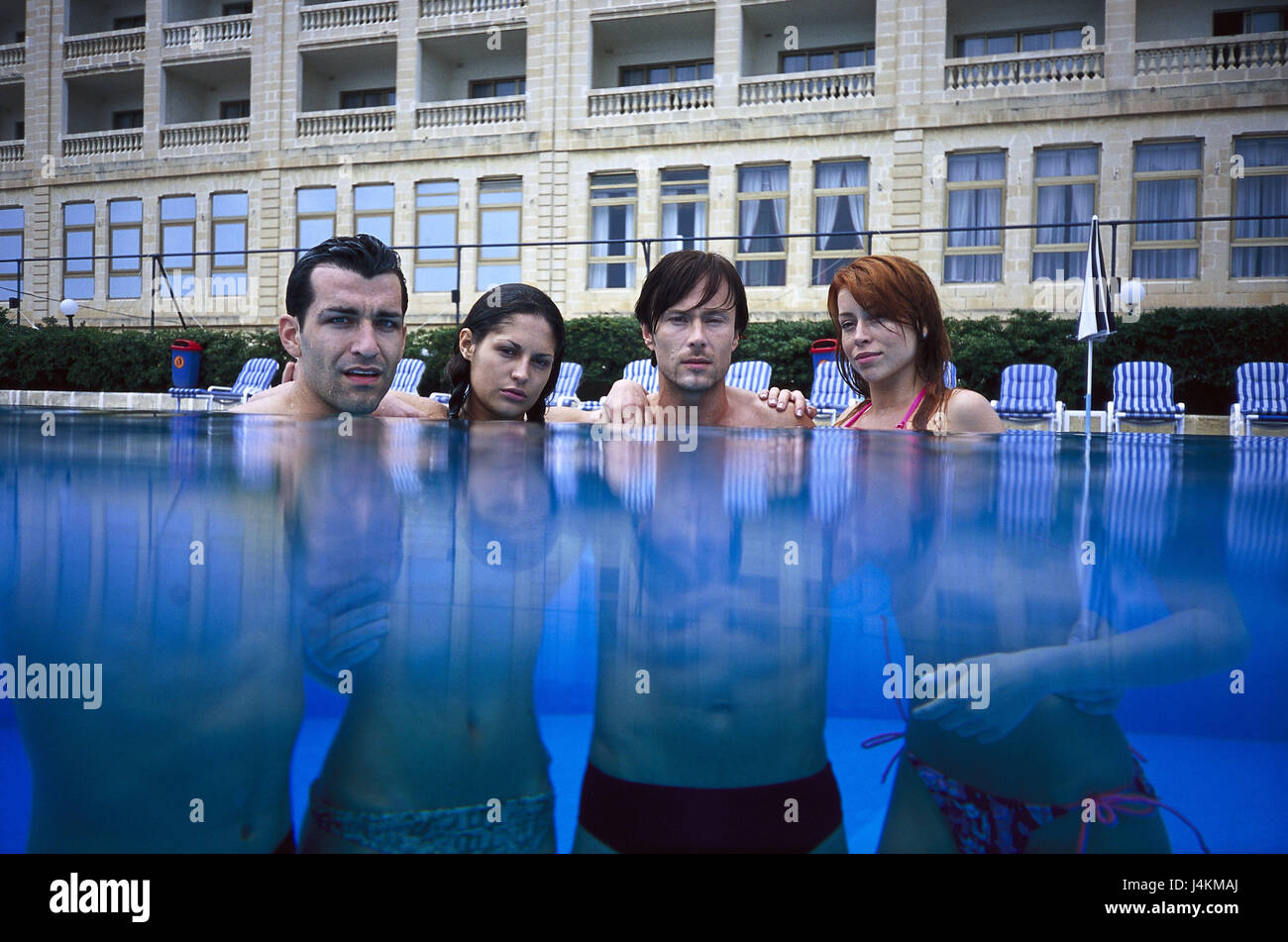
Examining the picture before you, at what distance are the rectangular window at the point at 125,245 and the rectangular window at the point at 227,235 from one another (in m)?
2.08

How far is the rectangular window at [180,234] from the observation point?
944 inches

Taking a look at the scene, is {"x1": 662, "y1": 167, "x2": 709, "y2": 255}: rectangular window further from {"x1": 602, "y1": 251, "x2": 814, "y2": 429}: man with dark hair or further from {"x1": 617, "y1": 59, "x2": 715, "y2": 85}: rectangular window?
{"x1": 602, "y1": 251, "x2": 814, "y2": 429}: man with dark hair

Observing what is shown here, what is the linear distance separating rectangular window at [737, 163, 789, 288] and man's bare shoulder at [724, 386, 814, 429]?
16.1m

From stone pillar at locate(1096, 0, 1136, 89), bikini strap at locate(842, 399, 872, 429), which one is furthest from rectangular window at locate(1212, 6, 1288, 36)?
bikini strap at locate(842, 399, 872, 429)

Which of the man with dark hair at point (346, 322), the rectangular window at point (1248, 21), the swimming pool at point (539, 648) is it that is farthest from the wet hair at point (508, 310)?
the rectangular window at point (1248, 21)

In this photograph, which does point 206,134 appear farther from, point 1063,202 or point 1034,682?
point 1034,682

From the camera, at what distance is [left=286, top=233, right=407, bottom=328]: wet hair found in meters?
3.37

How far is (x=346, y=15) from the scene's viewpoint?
22.9 m

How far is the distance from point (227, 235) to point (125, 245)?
312 centimetres

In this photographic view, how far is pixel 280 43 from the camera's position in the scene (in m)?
23.2

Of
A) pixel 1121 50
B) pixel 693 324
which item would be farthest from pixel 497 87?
pixel 693 324

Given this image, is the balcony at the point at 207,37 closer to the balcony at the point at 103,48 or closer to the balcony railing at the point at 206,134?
the balcony at the point at 103,48
